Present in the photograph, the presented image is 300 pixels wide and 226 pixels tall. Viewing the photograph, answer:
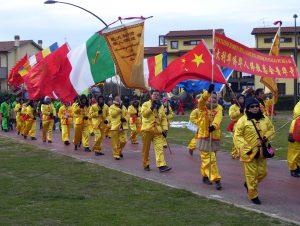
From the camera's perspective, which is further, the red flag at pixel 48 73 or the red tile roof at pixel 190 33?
the red tile roof at pixel 190 33

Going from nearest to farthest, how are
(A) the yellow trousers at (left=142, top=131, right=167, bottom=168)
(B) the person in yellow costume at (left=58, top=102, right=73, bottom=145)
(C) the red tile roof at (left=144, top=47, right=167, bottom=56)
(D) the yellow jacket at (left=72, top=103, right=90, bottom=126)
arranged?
(A) the yellow trousers at (left=142, top=131, right=167, bottom=168), (D) the yellow jacket at (left=72, top=103, right=90, bottom=126), (B) the person in yellow costume at (left=58, top=102, right=73, bottom=145), (C) the red tile roof at (left=144, top=47, right=167, bottom=56)

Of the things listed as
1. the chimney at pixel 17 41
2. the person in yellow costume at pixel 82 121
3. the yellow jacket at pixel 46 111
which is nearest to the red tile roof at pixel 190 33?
the chimney at pixel 17 41

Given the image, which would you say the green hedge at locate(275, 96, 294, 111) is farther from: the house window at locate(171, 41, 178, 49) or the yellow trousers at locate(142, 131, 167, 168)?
the yellow trousers at locate(142, 131, 167, 168)

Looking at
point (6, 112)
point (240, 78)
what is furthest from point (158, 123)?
point (240, 78)

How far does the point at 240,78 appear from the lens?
53312 millimetres

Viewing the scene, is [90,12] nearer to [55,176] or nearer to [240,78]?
[55,176]

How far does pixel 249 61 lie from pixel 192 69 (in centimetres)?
115

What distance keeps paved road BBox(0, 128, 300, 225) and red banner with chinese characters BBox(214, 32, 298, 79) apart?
Answer: 2.17m

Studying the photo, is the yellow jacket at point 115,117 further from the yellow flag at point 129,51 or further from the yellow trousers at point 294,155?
the yellow trousers at point 294,155

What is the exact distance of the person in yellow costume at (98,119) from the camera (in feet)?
51.7

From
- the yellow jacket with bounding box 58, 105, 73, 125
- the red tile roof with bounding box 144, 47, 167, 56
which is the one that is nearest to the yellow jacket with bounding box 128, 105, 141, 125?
the yellow jacket with bounding box 58, 105, 73, 125

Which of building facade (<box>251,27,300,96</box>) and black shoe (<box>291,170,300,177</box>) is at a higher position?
building facade (<box>251,27,300,96</box>)

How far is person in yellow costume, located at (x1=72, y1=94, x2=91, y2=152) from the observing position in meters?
16.8

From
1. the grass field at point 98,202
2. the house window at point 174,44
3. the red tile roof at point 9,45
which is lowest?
the grass field at point 98,202
